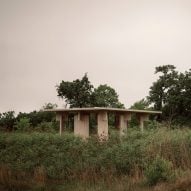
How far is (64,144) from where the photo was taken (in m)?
15.2

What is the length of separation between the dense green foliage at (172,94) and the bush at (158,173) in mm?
17959

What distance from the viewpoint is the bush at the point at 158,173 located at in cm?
1085

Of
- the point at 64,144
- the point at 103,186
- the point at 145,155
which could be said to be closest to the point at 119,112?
the point at 64,144

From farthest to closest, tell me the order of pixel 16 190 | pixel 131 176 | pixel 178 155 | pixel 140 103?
pixel 140 103 → pixel 178 155 → pixel 131 176 → pixel 16 190

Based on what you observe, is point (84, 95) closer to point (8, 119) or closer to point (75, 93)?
point (75, 93)

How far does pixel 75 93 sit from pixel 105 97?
9.20 ft

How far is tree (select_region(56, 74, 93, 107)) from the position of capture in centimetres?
3578

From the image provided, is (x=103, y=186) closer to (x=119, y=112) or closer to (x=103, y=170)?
(x=103, y=170)

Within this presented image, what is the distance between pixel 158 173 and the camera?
10.9 meters

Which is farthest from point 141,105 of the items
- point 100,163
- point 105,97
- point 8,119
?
point 100,163

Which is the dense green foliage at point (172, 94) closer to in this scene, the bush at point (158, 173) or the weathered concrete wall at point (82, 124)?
the weathered concrete wall at point (82, 124)

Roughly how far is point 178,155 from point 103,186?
Answer: 2957 millimetres

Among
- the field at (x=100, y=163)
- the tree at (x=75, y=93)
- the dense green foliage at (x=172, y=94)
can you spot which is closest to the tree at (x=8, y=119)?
the tree at (x=75, y=93)

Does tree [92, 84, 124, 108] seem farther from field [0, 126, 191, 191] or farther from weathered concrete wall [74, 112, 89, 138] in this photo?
field [0, 126, 191, 191]
